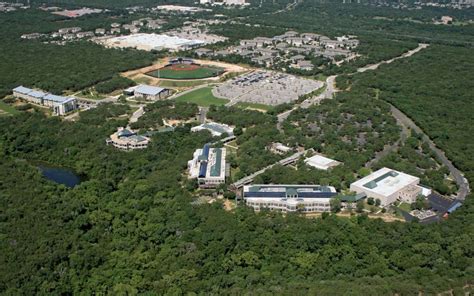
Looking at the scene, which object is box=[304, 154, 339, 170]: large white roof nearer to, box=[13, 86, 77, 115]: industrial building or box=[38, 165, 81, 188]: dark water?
box=[38, 165, 81, 188]: dark water

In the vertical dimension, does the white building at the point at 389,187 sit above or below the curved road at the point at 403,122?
above

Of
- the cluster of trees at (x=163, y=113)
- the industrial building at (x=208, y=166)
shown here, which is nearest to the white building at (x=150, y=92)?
the cluster of trees at (x=163, y=113)

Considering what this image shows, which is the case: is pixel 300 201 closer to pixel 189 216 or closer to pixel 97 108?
pixel 189 216

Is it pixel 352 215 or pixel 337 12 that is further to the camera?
pixel 337 12

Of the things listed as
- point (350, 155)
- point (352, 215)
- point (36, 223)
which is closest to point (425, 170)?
point (350, 155)

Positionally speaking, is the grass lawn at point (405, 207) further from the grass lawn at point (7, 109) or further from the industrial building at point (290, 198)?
the grass lawn at point (7, 109)
